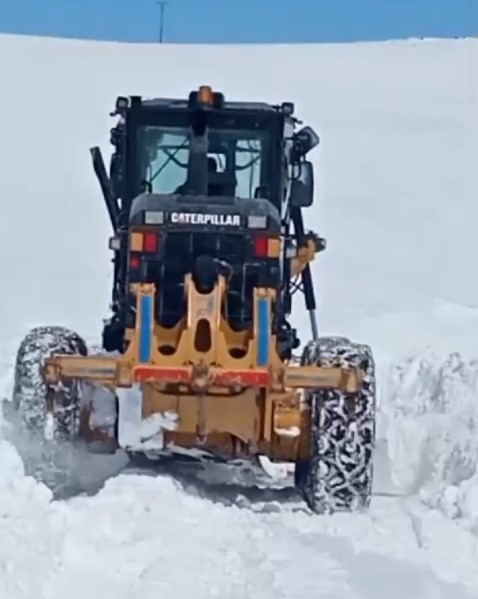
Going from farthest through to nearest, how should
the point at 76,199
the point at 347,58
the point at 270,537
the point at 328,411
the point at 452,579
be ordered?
the point at 347,58 → the point at 76,199 → the point at 328,411 → the point at 270,537 → the point at 452,579

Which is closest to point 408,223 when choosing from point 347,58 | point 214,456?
point 214,456

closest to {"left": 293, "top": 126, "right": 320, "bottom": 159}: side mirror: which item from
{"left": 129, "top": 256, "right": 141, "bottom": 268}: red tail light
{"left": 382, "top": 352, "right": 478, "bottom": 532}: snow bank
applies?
{"left": 129, "top": 256, "right": 141, "bottom": 268}: red tail light

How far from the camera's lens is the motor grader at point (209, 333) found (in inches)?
281

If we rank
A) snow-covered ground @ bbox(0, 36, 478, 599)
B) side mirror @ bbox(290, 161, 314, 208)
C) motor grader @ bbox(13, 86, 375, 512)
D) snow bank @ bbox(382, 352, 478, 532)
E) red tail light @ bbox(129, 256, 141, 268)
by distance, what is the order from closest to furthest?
snow-covered ground @ bbox(0, 36, 478, 599)
snow bank @ bbox(382, 352, 478, 532)
motor grader @ bbox(13, 86, 375, 512)
red tail light @ bbox(129, 256, 141, 268)
side mirror @ bbox(290, 161, 314, 208)

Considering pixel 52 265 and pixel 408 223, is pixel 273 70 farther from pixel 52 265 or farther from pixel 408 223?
pixel 52 265

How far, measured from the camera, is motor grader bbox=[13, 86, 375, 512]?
7.14 meters

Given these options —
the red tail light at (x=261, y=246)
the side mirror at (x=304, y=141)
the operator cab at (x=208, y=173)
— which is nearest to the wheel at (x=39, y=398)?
the operator cab at (x=208, y=173)

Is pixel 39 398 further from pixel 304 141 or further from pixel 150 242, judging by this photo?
pixel 304 141

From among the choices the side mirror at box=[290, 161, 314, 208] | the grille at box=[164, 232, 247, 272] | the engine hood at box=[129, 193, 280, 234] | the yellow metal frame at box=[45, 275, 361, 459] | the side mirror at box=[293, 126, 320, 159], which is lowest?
the yellow metal frame at box=[45, 275, 361, 459]

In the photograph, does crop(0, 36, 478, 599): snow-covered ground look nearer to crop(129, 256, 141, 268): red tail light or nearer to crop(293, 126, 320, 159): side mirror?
crop(129, 256, 141, 268): red tail light

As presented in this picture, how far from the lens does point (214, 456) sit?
8.30 m

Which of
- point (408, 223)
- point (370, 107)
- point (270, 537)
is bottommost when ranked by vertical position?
point (270, 537)

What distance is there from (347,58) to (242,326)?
3672 centimetres

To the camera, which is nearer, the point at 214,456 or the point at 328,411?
the point at 328,411
